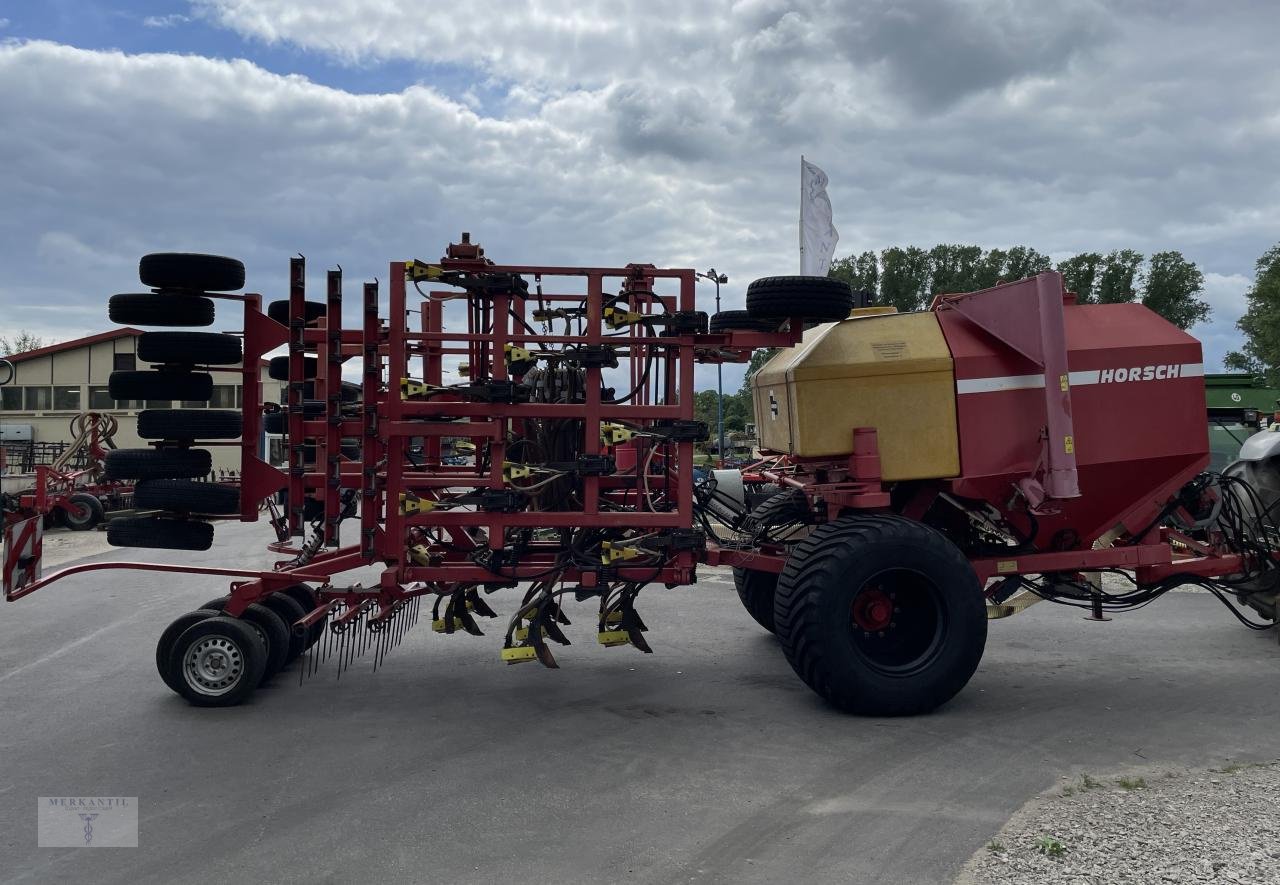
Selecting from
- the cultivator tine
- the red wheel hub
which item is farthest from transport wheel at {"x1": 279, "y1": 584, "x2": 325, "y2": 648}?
the red wheel hub

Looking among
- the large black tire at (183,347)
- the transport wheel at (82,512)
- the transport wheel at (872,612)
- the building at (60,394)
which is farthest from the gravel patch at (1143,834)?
the building at (60,394)

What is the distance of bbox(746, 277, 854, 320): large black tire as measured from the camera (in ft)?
19.7

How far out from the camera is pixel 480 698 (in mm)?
6402

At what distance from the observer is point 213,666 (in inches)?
241

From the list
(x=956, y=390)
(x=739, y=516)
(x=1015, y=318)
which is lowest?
(x=739, y=516)

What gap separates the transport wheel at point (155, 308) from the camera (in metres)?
6.02

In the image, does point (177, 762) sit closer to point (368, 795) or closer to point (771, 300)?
point (368, 795)

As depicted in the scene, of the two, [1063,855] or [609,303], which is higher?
[609,303]

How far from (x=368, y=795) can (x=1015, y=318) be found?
4899 millimetres

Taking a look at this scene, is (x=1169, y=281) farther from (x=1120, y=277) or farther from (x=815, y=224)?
(x=815, y=224)

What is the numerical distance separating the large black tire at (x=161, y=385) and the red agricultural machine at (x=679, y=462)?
42mm

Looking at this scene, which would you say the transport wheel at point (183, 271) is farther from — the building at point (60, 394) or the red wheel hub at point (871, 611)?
the building at point (60, 394)

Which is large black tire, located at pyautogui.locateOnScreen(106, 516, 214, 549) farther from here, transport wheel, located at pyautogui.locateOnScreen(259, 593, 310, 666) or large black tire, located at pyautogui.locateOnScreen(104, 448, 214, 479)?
transport wheel, located at pyautogui.locateOnScreen(259, 593, 310, 666)

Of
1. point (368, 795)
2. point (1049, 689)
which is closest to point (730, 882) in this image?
point (368, 795)
